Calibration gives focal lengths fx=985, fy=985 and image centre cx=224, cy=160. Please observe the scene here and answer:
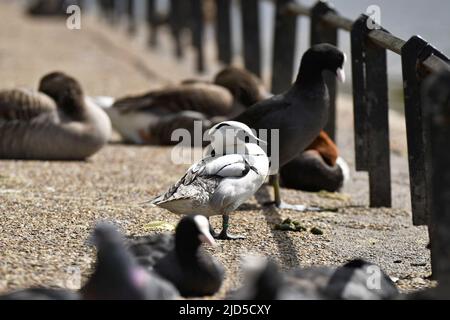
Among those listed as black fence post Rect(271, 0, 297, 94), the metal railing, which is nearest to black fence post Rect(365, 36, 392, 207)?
the metal railing

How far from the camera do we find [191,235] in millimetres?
4777

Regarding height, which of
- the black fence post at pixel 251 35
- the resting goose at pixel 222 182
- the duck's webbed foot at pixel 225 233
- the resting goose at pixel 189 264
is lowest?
the resting goose at pixel 189 264

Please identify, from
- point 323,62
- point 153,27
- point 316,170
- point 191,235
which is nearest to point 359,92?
point 323,62

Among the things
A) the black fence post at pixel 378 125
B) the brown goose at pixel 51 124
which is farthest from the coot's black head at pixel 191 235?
the brown goose at pixel 51 124

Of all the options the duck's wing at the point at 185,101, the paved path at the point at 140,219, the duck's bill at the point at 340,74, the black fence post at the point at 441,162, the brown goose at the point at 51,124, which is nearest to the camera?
the black fence post at the point at 441,162

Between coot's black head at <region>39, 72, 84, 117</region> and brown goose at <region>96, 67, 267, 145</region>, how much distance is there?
1.53 meters

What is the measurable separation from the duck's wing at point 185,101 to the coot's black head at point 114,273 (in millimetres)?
6605

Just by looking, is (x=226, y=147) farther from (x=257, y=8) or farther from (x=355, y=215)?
(x=257, y=8)

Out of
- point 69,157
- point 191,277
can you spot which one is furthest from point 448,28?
point 191,277

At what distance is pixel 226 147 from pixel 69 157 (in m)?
3.55

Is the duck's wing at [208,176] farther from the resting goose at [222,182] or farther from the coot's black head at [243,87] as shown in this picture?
the coot's black head at [243,87]

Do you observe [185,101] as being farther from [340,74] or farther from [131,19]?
[131,19]

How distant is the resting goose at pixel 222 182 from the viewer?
19.6 ft
